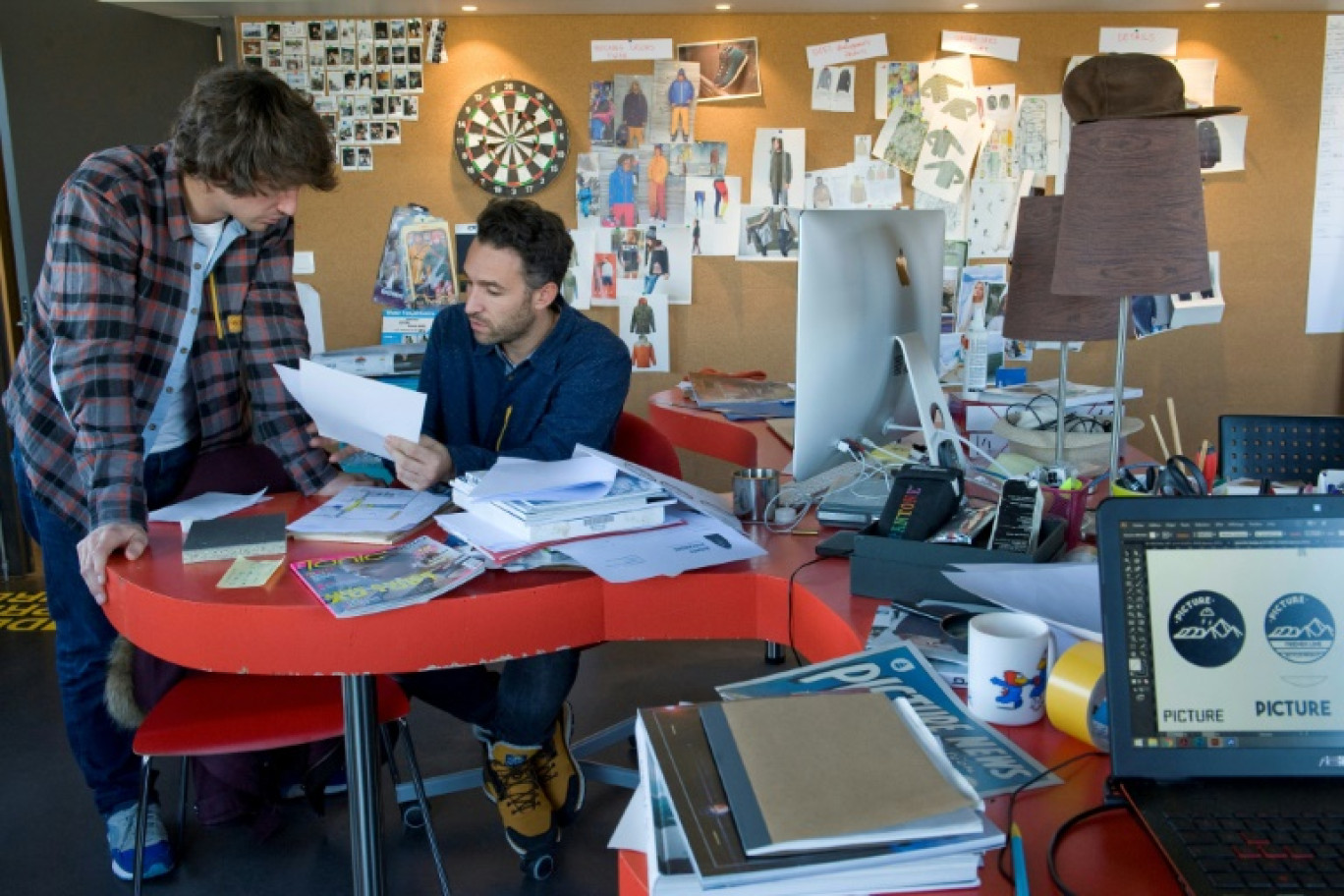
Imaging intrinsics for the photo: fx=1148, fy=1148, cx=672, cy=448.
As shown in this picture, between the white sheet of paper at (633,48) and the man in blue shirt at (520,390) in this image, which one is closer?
the man in blue shirt at (520,390)

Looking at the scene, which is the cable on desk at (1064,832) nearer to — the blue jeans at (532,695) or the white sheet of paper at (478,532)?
the white sheet of paper at (478,532)

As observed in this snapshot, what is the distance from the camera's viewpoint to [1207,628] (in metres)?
0.96

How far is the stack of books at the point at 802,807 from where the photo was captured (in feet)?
2.62

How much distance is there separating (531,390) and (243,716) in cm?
82

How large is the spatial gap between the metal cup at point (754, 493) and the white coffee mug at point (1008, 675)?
0.73m

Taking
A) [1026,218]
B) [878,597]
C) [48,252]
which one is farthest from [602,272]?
[878,597]

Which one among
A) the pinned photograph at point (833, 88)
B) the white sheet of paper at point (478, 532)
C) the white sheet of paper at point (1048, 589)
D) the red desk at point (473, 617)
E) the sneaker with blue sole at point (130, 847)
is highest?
the pinned photograph at point (833, 88)

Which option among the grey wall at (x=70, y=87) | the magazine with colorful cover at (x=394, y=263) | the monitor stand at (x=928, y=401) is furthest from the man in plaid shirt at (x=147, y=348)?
the magazine with colorful cover at (x=394, y=263)

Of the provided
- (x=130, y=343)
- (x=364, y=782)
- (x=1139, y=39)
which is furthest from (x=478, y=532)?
(x=1139, y=39)

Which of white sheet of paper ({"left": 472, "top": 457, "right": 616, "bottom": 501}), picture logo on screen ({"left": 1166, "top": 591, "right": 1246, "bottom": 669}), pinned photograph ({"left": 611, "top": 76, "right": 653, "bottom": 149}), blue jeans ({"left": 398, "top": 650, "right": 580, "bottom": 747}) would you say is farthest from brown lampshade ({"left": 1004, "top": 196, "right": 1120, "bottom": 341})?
pinned photograph ({"left": 611, "top": 76, "right": 653, "bottom": 149})

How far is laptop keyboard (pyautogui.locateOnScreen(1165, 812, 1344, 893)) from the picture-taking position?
812 millimetres

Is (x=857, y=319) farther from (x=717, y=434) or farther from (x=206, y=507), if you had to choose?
(x=206, y=507)

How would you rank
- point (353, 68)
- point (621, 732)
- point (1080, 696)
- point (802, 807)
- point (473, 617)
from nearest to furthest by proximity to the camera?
point (802, 807) < point (1080, 696) < point (473, 617) < point (621, 732) < point (353, 68)

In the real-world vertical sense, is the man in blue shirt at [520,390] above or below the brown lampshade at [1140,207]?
below
